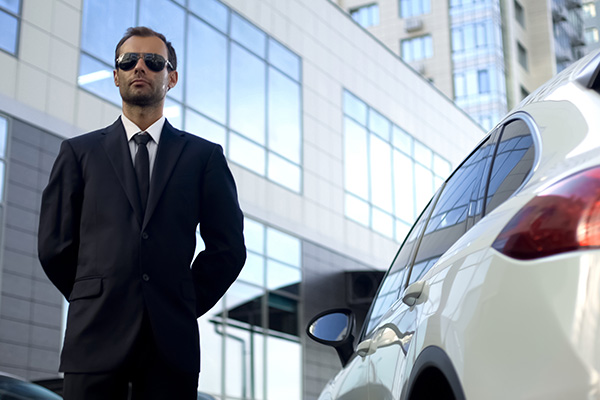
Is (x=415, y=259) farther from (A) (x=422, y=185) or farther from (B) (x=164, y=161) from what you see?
(A) (x=422, y=185)

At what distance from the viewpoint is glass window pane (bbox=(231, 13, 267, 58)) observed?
71.9 feet

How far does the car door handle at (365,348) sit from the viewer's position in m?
3.41

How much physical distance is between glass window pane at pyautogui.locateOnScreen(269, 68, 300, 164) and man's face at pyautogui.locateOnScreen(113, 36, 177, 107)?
19.4 meters

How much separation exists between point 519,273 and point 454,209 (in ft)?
3.33

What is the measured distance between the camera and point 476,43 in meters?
49.2

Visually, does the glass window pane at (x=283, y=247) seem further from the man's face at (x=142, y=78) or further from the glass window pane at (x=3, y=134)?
the man's face at (x=142, y=78)

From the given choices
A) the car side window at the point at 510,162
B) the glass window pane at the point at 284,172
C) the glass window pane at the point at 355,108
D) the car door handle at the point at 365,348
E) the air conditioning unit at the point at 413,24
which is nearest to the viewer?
the car side window at the point at 510,162

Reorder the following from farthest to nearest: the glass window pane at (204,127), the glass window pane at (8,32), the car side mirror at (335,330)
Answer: the glass window pane at (204,127)
the glass window pane at (8,32)
the car side mirror at (335,330)

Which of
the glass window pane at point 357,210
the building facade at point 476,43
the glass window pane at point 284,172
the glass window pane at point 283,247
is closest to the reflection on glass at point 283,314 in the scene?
the glass window pane at point 283,247

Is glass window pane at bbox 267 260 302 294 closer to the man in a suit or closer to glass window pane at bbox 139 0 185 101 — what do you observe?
glass window pane at bbox 139 0 185 101

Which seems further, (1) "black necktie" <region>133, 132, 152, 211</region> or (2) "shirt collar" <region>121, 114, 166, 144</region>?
(2) "shirt collar" <region>121, 114, 166, 144</region>

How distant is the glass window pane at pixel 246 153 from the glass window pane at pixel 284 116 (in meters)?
0.64

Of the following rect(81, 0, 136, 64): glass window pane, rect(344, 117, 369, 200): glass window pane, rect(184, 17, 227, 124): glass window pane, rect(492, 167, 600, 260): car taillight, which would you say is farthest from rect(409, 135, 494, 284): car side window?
rect(344, 117, 369, 200): glass window pane

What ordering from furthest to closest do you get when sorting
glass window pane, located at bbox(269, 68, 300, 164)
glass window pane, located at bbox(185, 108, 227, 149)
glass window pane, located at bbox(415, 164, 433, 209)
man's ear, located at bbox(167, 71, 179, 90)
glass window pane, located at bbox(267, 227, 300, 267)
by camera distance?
glass window pane, located at bbox(415, 164, 433, 209) → glass window pane, located at bbox(269, 68, 300, 164) → glass window pane, located at bbox(267, 227, 300, 267) → glass window pane, located at bbox(185, 108, 227, 149) → man's ear, located at bbox(167, 71, 179, 90)
